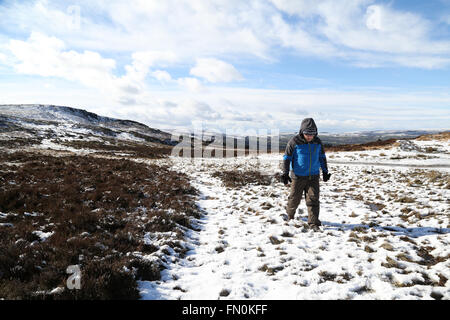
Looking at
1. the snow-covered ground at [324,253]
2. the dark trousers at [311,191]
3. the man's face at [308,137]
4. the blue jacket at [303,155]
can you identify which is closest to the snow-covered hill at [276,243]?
the snow-covered ground at [324,253]

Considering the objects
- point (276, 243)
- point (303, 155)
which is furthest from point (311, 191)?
point (276, 243)

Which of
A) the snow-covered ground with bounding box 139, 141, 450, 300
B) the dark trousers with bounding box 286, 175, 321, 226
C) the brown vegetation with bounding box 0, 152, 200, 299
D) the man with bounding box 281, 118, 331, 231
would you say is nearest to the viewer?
the brown vegetation with bounding box 0, 152, 200, 299

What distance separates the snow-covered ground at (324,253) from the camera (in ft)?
12.8

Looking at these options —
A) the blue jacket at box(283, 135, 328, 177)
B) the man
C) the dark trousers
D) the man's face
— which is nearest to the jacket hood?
the man

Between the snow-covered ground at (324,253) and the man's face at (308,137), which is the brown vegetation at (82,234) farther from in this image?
the man's face at (308,137)

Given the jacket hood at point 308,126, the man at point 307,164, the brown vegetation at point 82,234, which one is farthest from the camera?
the man at point 307,164

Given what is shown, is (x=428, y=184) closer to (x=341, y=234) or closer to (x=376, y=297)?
(x=341, y=234)

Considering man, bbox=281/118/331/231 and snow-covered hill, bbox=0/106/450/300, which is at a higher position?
man, bbox=281/118/331/231

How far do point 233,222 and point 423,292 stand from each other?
513 cm

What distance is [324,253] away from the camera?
520cm

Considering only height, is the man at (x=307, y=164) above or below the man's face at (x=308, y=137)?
below

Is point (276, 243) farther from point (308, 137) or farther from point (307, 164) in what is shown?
point (308, 137)

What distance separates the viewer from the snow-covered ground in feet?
12.8

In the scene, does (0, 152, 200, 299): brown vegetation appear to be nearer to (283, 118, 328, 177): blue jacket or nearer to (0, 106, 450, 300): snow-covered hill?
(0, 106, 450, 300): snow-covered hill
